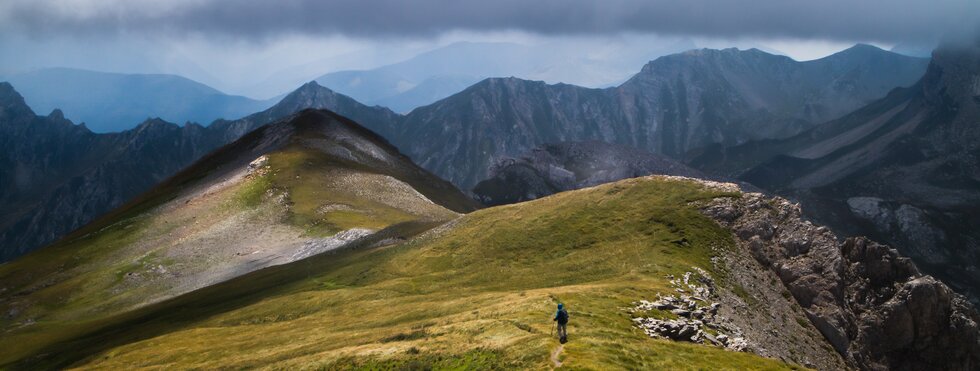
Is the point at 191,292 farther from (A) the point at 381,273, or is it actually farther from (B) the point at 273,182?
(B) the point at 273,182

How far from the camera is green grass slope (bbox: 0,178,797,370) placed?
3853cm

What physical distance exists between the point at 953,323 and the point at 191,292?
363 ft

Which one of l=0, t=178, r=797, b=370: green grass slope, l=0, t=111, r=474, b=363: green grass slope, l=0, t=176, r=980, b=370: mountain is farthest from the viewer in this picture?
l=0, t=111, r=474, b=363: green grass slope

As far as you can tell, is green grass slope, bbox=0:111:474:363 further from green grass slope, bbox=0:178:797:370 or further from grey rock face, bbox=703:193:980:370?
grey rock face, bbox=703:193:980:370

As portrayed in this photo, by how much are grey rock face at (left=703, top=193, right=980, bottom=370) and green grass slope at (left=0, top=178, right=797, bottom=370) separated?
709 cm

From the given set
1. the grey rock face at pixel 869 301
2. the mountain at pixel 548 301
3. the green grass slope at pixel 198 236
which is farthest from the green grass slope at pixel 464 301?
the green grass slope at pixel 198 236

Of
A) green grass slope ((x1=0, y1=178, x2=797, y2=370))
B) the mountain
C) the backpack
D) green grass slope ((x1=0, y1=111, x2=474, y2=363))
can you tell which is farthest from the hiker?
green grass slope ((x1=0, y1=111, x2=474, y2=363))

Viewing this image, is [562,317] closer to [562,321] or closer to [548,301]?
[562,321]

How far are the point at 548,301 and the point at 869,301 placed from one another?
1564 inches

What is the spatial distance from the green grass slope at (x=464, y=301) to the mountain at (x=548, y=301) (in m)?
0.28

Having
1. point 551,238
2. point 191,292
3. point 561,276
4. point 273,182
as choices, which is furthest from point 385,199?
point 561,276

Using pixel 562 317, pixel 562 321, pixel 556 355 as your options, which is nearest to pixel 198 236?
pixel 562 321

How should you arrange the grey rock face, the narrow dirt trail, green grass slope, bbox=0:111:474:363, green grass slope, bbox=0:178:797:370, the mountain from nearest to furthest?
1. the narrow dirt trail
2. green grass slope, bbox=0:178:797:370
3. the mountain
4. the grey rock face
5. green grass slope, bbox=0:111:474:363

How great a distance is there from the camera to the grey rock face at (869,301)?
59719 mm
